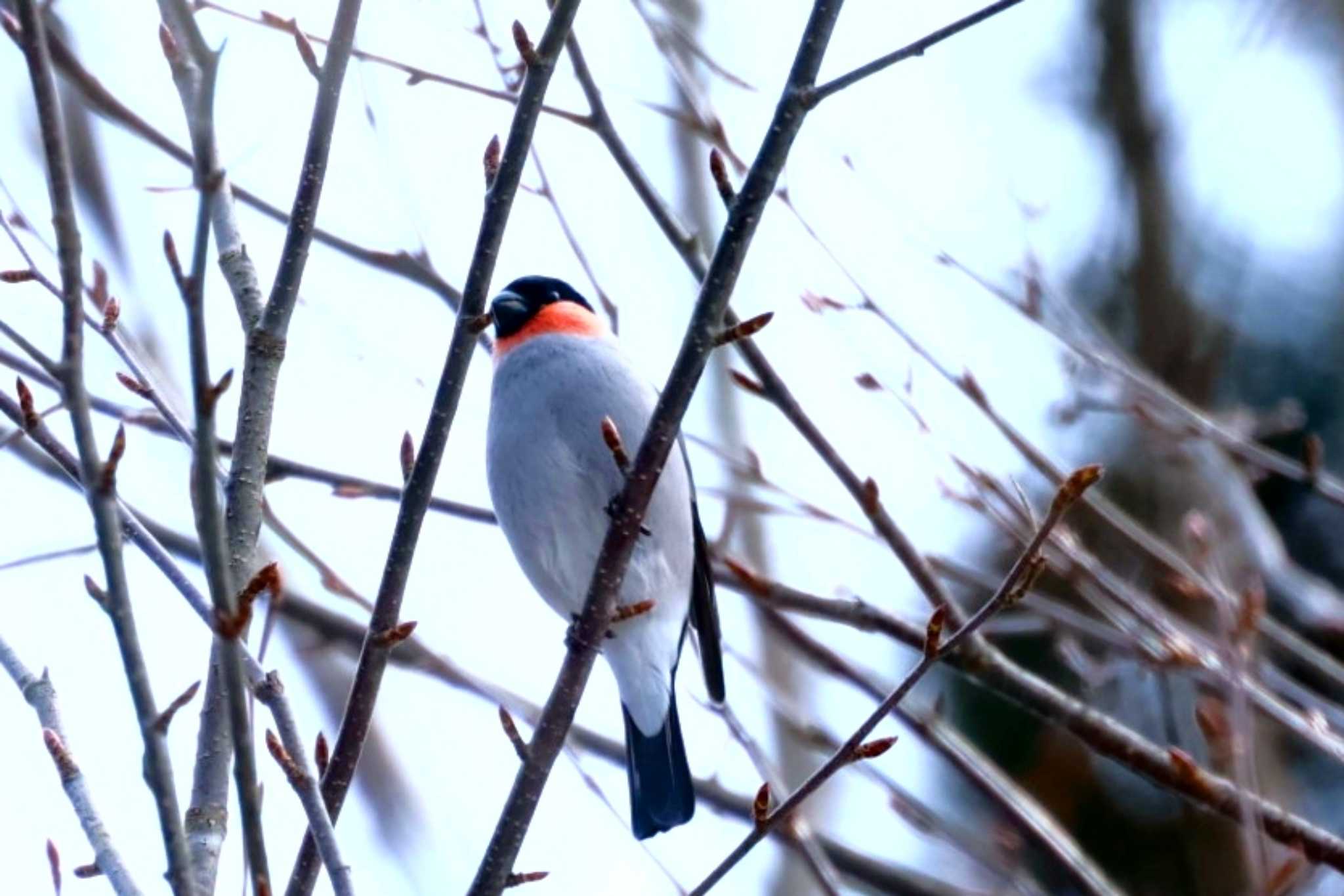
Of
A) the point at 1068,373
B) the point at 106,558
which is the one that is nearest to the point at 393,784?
the point at 1068,373

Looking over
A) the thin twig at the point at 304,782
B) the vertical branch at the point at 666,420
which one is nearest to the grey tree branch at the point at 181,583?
the thin twig at the point at 304,782

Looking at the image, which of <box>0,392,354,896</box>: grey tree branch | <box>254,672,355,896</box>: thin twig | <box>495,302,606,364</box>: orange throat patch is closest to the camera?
<box>254,672,355,896</box>: thin twig

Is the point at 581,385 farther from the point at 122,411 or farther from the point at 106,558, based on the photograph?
the point at 106,558

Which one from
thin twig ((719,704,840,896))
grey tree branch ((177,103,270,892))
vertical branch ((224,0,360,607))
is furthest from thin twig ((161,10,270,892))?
thin twig ((719,704,840,896))

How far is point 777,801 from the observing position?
3223 mm

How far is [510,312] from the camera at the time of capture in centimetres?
446

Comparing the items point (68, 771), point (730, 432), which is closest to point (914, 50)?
point (68, 771)

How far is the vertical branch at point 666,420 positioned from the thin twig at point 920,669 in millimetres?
278

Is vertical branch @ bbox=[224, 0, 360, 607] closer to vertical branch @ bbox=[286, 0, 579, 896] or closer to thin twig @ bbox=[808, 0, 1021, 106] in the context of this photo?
vertical branch @ bbox=[286, 0, 579, 896]

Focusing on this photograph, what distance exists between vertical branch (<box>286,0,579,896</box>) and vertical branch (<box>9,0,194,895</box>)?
48cm

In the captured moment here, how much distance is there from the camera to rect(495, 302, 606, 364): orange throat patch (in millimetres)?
4027

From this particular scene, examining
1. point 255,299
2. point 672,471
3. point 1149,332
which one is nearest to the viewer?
point 255,299

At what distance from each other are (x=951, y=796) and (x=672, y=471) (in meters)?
4.15

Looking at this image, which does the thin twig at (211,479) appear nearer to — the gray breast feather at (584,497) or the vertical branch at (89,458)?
the vertical branch at (89,458)
